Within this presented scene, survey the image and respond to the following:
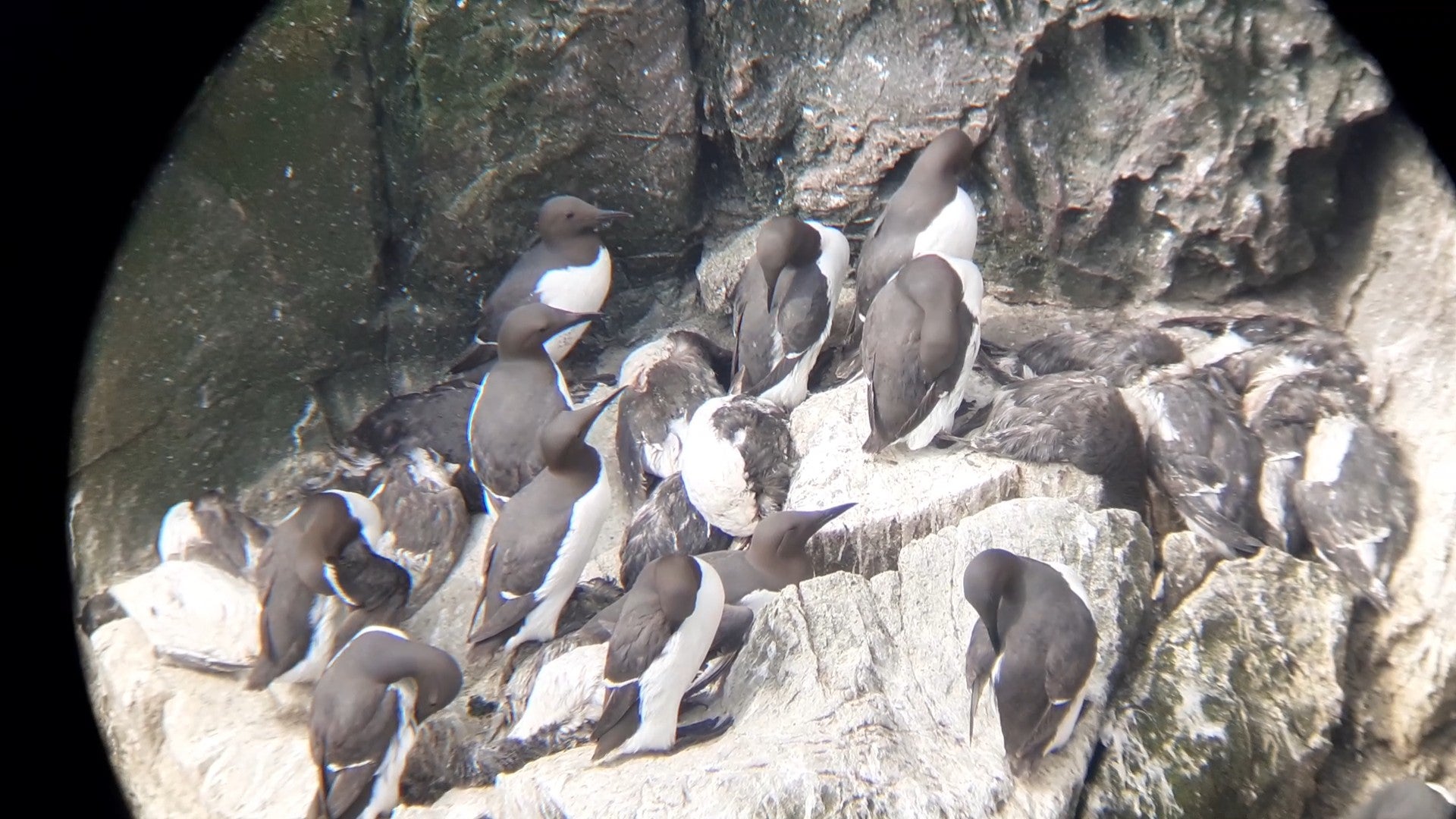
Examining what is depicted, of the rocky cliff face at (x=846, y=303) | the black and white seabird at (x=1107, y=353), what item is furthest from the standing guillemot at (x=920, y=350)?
the black and white seabird at (x=1107, y=353)

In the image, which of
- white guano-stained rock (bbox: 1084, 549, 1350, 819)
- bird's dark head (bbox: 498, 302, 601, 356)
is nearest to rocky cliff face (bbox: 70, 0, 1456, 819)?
white guano-stained rock (bbox: 1084, 549, 1350, 819)

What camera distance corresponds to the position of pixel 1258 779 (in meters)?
3.50

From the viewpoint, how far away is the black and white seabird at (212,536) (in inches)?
191

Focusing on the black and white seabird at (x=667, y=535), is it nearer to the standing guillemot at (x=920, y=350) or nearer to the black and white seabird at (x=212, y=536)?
the standing guillemot at (x=920, y=350)

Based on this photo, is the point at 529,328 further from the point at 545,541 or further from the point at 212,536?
the point at 212,536

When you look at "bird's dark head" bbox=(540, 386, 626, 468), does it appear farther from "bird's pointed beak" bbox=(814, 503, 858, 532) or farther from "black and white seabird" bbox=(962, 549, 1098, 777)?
"black and white seabird" bbox=(962, 549, 1098, 777)

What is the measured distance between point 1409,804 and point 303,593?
13.1 feet

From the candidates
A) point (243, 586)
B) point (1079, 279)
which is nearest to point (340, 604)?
point (243, 586)

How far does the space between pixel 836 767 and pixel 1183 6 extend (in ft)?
12.9

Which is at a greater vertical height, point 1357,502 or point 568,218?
point 568,218

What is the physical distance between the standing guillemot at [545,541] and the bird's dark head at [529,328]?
2.44 ft

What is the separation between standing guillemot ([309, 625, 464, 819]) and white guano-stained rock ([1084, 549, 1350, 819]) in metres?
2.37

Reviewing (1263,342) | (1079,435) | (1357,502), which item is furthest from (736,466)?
(1263,342)

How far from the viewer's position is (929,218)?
5.32m
